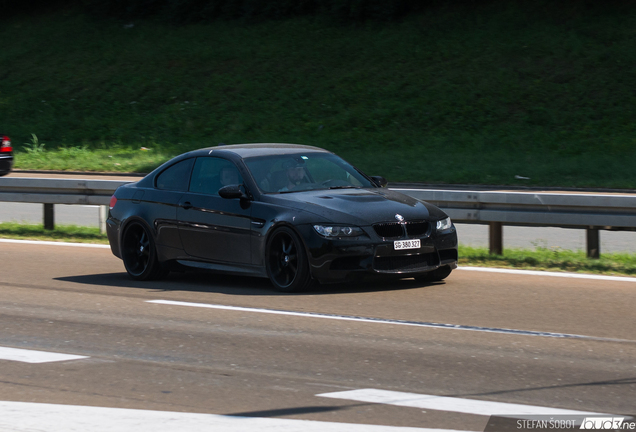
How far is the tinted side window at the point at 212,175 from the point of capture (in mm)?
10102

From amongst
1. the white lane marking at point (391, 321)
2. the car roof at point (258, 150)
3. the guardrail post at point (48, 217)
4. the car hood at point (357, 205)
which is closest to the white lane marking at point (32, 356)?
A: the white lane marking at point (391, 321)

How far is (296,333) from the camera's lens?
7.47 metres

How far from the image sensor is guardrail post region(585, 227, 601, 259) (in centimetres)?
1160

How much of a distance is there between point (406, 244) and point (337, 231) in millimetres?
667

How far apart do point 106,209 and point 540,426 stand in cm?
1171

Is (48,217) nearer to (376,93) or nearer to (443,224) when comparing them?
(443,224)

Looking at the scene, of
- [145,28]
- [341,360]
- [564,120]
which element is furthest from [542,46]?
[341,360]

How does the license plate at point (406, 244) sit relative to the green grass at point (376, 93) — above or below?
below

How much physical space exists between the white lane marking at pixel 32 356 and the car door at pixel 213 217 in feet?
9.98

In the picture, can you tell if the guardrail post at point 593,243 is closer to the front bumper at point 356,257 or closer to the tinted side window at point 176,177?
the front bumper at point 356,257

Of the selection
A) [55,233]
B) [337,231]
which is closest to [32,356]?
[337,231]

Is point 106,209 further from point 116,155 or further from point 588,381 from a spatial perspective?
point 116,155

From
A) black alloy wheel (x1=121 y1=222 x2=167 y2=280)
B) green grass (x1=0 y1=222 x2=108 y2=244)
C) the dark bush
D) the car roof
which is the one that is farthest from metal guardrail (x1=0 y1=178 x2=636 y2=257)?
the dark bush

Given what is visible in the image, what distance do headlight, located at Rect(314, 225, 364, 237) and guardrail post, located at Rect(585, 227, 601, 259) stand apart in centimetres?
377
